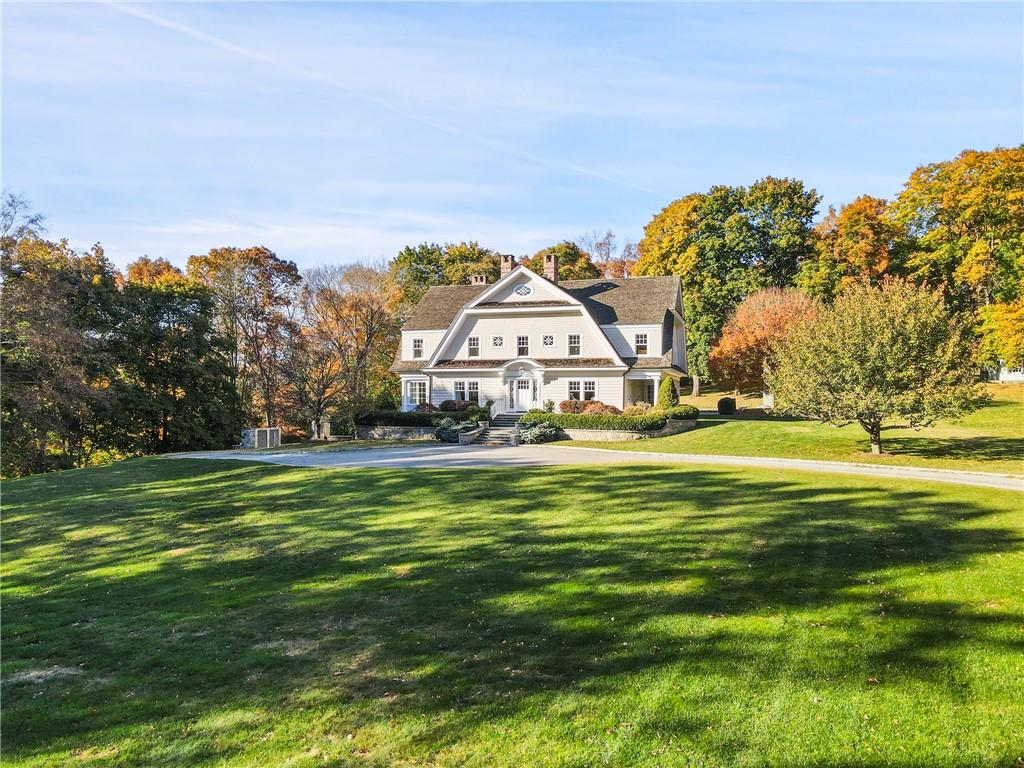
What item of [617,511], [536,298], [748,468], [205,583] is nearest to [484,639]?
[205,583]

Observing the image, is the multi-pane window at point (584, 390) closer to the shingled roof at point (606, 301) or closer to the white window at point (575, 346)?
the white window at point (575, 346)

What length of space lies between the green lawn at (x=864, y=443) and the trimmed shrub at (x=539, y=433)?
2.05 metres

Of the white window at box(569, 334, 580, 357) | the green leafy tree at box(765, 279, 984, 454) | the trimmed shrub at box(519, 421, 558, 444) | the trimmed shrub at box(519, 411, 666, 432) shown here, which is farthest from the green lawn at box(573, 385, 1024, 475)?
the white window at box(569, 334, 580, 357)

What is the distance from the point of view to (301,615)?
9.00 metres

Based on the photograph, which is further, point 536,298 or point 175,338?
point 536,298

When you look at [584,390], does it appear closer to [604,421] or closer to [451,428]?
[604,421]

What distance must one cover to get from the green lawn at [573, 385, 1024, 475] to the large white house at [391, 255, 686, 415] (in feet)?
17.5

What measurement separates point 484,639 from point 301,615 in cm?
274

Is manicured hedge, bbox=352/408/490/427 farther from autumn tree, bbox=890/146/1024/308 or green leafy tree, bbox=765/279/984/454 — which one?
autumn tree, bbox=890/146/1024/308

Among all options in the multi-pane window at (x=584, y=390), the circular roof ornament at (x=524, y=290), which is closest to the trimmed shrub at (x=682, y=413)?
the multi-pane window at (x=584, y=390)

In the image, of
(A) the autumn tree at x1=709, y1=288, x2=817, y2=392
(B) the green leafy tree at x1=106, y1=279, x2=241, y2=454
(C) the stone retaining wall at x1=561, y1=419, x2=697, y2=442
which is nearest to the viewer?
(C) the stone retaining wall at x1=561, y1=419, x2=697, y2=442

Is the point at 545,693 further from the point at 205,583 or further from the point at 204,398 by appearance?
the point at 204,398

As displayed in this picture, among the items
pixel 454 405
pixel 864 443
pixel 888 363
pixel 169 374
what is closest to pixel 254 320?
pixel 169 374

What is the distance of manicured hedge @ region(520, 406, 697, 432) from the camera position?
3012 cm
